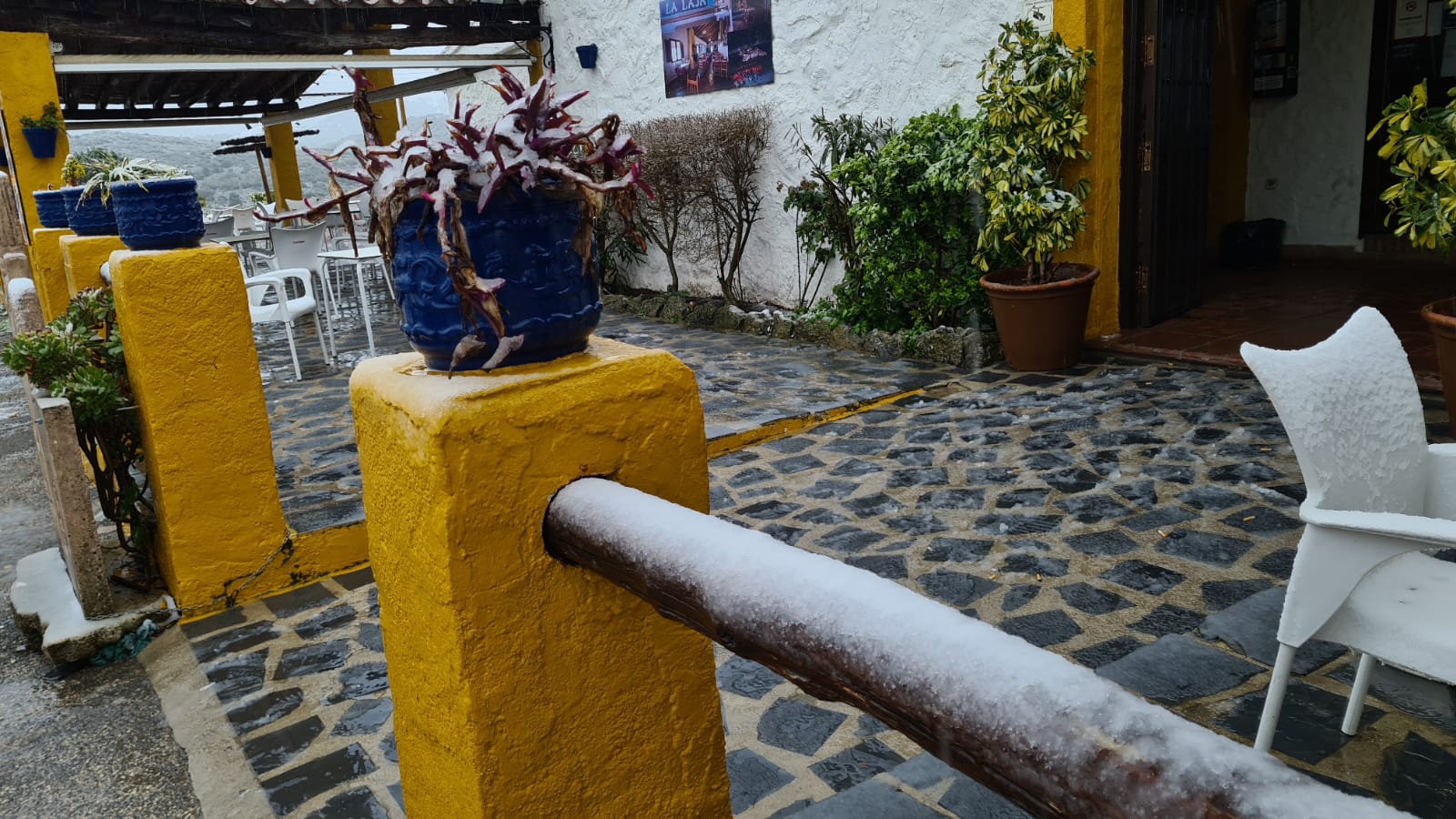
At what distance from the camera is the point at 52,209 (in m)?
5.75

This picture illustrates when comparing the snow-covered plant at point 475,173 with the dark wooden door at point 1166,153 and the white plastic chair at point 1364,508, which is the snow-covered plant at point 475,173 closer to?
the white plastic chair at point 1364,508

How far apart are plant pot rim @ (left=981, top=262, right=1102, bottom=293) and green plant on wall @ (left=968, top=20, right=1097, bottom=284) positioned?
5.5 inches

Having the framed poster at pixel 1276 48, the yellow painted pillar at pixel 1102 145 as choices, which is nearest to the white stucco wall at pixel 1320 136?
the framed poster at pixel 1276 48

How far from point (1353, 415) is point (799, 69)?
644cm

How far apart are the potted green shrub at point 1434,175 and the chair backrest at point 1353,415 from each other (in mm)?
1961

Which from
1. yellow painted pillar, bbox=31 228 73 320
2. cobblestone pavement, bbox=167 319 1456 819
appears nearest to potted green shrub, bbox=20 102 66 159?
yellow painted pillar, bbox=31 228 73 320

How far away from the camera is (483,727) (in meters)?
1.21

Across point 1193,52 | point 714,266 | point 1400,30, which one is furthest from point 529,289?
point 1400,30

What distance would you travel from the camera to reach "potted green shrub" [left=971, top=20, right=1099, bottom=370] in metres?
5.67

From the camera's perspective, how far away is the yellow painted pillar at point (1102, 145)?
5.77 m

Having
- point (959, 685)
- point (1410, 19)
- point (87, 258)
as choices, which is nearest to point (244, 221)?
point (87, 258)

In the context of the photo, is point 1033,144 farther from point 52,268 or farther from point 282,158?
point 282,158

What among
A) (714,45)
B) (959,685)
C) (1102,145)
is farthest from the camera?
(714,45)

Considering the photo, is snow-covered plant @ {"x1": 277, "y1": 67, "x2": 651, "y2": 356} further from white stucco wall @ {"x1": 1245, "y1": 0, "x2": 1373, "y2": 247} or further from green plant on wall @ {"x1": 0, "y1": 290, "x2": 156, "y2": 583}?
white stucco wall @ {"x1": 1245, "y1": 0, "x2": 1373, "y2": 247}
